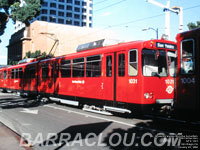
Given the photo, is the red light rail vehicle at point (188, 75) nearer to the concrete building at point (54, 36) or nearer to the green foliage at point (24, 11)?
the green foliage at point (24, 11)

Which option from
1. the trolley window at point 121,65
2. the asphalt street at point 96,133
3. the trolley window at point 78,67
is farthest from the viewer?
the trolley window at point 78,67

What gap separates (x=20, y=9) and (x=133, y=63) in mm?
15523

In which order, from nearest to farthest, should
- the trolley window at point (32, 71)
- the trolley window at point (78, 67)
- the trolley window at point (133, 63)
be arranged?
the trolley window at point (133, 63), the trolley window at point (78, 67), the trolley window at point (32, 71)

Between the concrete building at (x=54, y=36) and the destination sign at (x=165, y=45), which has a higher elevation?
the concrete building at (x=54, y=36)

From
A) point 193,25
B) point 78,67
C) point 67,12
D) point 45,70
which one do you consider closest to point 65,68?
point 78,67

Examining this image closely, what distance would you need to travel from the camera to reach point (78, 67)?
12875mm

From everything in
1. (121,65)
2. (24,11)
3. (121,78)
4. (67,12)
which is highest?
(67,12)

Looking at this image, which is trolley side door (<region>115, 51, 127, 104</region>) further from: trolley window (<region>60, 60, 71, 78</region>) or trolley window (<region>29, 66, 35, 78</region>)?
trolley window (<region>29, 66, 35, 78</region>)

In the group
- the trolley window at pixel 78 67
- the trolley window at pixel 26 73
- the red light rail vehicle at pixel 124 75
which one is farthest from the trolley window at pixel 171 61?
the trolley window at pixel 26 73

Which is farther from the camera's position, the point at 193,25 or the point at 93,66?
the point at 193,25

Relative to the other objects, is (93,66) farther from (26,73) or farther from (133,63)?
(26,73)

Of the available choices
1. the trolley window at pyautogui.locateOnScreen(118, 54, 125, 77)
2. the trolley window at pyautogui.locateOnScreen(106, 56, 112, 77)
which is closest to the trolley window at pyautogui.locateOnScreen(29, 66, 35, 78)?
the trolley window at pyautogui.locateOnScreen(106, 56, 112, 77)

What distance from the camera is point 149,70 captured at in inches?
362

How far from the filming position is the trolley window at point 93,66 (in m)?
11.2
